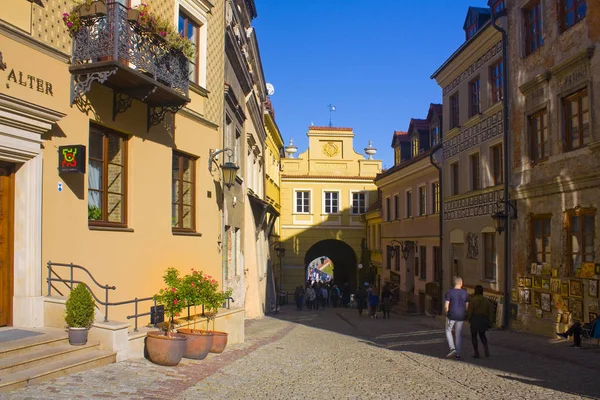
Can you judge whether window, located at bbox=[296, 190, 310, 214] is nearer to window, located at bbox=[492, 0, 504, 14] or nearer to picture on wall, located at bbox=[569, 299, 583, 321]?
window, located at bbox=[492, 0, 504, 14]

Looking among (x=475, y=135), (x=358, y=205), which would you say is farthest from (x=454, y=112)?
(x=358, y=205)

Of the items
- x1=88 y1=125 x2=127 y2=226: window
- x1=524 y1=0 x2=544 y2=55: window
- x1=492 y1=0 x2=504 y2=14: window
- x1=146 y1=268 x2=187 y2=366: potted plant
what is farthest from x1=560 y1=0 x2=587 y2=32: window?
x1=146 y1=268 x2=187 y2=366: potted plant

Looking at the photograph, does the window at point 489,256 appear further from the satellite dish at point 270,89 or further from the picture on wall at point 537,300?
the satellite dish at point 270,89

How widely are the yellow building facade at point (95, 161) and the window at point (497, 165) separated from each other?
10.1m

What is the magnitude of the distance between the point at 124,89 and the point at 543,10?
461 inches

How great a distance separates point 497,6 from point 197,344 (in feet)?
50.7

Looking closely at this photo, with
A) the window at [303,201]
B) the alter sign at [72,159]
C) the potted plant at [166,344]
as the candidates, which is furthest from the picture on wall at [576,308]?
the window at [303,201]

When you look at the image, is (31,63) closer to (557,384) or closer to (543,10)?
(557,384)

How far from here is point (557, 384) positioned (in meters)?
9.67

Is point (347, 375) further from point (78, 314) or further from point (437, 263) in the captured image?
point (437, 263)

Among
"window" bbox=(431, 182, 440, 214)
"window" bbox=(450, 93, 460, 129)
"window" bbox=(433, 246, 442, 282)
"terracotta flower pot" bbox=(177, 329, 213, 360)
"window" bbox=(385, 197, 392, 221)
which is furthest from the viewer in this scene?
"window" bbox=(385, 197, 392, 221)

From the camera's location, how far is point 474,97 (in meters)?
23.3

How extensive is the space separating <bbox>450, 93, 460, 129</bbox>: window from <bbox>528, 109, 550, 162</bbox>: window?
23.5 ft

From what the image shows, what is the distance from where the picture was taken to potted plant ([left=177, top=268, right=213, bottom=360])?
10.5 meters
